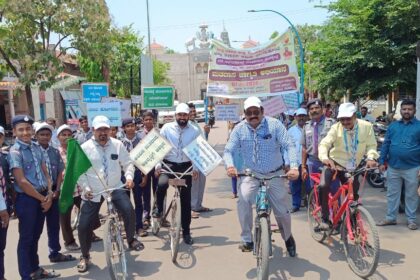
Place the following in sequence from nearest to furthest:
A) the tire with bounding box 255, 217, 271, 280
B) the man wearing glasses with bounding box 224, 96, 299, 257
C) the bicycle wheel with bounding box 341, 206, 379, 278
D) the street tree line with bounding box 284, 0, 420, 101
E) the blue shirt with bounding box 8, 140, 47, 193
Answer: the tire with bounding box 255, 217, 271, 280 → the bicycle wheel with bounding box 341, 206, 379, 278 → the blue shirt with bounding box 8, 140, 47, 193 → the man wearing glasses with bounding box 224, 96, 299, 257 → the street tree line with bounding box 284, 0, 420, 101

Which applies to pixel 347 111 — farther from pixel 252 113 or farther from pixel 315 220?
pixel 315 220

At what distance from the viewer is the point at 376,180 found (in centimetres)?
952

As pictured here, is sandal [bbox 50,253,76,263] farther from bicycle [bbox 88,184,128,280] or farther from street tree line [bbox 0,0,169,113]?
street tree line [bbox 0,0,169,113]

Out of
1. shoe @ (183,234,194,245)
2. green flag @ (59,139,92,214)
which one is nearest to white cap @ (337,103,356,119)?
shoe @ (183,234,194,245)

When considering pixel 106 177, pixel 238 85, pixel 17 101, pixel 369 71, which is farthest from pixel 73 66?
pixel 106 177

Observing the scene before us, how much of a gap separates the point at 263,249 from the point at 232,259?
1153 millimetres

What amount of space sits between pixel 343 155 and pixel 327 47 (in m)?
13.1

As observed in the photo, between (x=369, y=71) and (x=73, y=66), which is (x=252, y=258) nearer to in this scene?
(x=369, y=71)

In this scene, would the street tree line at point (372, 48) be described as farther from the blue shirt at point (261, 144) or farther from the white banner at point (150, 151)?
the white banner at point (150, 151)

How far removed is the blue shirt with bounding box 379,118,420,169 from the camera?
625 centimetres

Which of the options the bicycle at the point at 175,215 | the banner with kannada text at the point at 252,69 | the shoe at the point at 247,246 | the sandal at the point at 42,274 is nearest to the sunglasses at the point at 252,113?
the bicycle at the point at 175,215

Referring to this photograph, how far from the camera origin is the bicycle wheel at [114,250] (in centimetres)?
448

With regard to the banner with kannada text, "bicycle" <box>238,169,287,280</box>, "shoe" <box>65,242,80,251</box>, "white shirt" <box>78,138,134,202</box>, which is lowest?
"shoe" <box>65,242,80,251</box>

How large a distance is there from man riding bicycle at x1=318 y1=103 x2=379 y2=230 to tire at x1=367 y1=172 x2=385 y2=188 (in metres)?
4.32
